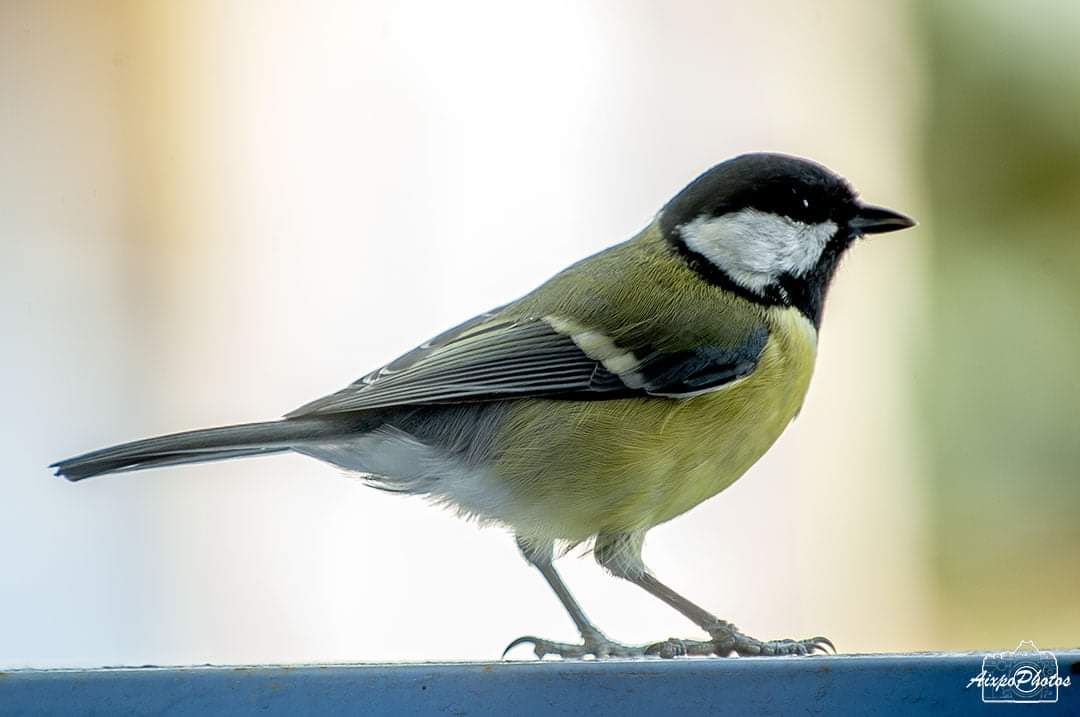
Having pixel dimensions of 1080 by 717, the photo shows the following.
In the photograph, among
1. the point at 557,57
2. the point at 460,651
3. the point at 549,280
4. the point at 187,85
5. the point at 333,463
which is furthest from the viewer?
the point at 187,85

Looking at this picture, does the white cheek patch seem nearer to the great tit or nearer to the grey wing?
the great tit

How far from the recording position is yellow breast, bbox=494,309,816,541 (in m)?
1.78

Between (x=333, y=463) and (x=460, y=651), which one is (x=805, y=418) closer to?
(x=460, y=651)

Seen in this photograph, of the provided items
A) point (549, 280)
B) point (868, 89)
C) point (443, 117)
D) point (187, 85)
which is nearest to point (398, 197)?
point (443, 117)

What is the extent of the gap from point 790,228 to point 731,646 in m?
0.64

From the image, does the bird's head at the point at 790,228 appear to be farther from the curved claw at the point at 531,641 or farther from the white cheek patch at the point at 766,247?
Result: the curved claw at the point at 531,641

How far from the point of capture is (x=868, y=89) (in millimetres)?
3389

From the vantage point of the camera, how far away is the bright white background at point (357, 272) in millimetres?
2848

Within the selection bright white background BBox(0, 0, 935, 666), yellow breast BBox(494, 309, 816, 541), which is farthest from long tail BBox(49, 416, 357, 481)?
bright white background BBox(0, 0, 935, 666)

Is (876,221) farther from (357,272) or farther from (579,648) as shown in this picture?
(357,272)

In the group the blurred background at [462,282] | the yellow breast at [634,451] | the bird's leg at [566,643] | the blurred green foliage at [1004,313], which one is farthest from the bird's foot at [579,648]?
the blurred green foliage at [1004,313]

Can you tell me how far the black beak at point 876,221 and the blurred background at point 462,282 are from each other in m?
0.75

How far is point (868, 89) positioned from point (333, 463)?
2062 millimetres

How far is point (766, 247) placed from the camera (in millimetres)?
2020
